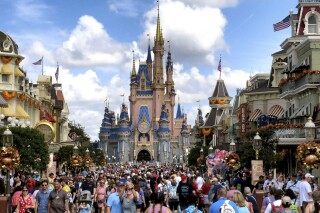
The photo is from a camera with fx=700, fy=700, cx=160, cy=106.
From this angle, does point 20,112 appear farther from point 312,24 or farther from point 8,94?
point 312,24

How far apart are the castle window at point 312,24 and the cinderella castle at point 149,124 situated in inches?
4785

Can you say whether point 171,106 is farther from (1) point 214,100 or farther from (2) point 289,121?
(2) point 289,121

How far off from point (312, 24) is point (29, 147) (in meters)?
21.1

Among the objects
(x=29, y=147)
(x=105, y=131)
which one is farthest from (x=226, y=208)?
(x=105, y=131)

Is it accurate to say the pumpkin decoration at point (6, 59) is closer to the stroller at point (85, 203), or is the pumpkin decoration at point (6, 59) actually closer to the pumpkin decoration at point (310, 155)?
the pumpkin decoration at point (310, 155)

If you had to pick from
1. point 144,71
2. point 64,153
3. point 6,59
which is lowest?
point 64,153

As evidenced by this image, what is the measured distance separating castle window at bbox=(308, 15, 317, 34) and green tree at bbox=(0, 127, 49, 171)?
1996 centimetres

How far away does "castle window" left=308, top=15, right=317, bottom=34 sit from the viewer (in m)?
48.7

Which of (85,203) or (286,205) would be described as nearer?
(286,205)

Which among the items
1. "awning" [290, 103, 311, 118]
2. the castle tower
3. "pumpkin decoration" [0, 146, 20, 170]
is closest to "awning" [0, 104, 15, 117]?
"awning" [290, 103, 311, 118]

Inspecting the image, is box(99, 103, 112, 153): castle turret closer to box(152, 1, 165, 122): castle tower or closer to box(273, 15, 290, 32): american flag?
box(152, 1, 165, 122): castle tower

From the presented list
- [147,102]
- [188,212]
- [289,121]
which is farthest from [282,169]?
[147,102]

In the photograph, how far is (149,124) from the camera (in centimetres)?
17962

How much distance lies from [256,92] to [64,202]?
5029cm
